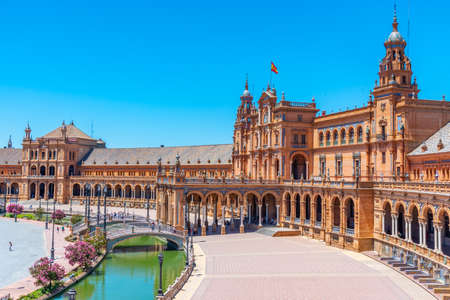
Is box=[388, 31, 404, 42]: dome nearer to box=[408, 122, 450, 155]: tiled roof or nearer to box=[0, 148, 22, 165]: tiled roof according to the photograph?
box=[408, 122, 450, 155]: tiled roof

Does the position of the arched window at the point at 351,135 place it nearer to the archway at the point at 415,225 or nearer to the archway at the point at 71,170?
the archway at the point at 415,225

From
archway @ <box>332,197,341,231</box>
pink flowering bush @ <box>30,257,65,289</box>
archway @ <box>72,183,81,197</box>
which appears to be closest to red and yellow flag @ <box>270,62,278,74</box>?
archway @ <box>332,197,341,231</box>

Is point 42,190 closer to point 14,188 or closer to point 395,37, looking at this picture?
point 14,188

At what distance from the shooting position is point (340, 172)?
6844 centimetres

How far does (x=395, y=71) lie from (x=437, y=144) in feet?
38.6

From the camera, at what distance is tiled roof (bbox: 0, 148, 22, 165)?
132750 mm

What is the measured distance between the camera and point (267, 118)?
79.2 metres

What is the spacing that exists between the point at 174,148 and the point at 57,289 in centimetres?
7801

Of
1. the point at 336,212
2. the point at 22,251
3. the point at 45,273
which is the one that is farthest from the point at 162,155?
the point at 45,273

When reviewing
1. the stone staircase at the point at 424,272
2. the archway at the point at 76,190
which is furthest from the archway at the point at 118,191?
the stone staircase at the point at 424,272

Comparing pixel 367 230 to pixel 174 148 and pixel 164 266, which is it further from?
pixel 174 148

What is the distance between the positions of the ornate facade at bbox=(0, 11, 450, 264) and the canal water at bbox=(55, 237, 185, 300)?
8.31 meters

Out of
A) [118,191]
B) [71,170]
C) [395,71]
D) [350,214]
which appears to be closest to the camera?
[395,71]

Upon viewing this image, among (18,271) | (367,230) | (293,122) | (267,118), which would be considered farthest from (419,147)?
(18,271)
